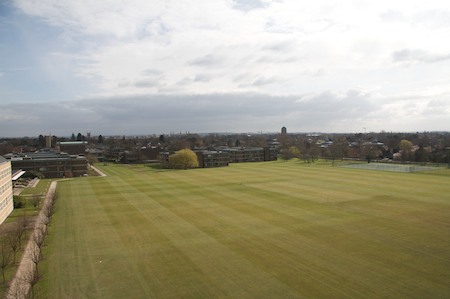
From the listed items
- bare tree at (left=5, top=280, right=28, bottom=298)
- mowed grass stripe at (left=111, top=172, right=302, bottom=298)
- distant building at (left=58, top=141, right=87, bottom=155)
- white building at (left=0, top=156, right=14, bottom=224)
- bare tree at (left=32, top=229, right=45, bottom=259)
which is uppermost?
→ distant building at (left=58, top=141, right=87, bottom=155)

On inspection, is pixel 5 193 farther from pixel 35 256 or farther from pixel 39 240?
pixel 35 256

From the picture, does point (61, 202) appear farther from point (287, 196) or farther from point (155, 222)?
point (287, 196)

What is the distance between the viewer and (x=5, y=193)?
41.5 metres

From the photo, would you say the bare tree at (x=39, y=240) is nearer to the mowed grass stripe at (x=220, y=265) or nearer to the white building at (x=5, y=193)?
the white building at (x=5, y=193)

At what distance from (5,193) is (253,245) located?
2970 centimetres

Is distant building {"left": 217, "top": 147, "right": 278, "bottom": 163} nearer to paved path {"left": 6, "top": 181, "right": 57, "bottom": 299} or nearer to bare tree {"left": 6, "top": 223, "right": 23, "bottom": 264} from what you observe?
bare tree {"left": 6, "top": 223, "right": 23, "bottom": 264}

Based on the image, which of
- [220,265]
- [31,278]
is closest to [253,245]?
[220,265]

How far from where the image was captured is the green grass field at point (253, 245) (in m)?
21.3

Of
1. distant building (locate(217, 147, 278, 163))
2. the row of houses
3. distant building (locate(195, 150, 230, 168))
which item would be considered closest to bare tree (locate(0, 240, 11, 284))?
the row of houses

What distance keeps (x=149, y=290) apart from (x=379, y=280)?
13342 millimetres

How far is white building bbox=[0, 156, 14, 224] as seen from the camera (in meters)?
39.5

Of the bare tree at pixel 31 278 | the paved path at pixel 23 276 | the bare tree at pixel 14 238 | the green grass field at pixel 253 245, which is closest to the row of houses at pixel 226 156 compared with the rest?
the green grass field at pixel 253 245

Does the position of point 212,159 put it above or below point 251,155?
below

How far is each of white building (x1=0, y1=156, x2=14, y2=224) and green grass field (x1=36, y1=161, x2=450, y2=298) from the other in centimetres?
535
